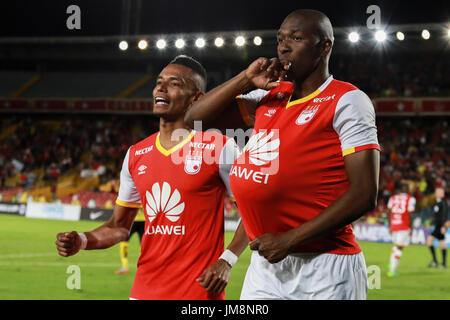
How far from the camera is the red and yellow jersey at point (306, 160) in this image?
8.48 feet

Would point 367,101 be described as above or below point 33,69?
below

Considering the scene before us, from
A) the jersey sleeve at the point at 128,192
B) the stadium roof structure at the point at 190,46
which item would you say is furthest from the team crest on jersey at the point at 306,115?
the stadium roof structure at the point at 190,46

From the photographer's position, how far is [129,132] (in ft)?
111

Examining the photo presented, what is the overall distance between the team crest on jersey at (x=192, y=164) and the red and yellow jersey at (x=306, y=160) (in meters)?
1.21

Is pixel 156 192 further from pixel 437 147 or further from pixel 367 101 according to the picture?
pixel 437 147

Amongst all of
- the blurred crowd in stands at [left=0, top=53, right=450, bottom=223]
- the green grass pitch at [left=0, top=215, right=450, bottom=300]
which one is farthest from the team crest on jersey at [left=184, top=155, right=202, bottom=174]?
the blurred crowd in stands at [left=0, top=53, right=450, bottom=223]

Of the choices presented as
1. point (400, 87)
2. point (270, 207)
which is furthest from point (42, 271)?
point (400, 87)

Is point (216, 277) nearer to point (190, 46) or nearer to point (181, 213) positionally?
point (181, 213)

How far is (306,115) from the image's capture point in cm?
268

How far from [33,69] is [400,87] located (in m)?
22.8

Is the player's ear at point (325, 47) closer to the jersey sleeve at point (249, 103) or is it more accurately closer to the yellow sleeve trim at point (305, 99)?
the yellow sleeve trim at point (305, 99)

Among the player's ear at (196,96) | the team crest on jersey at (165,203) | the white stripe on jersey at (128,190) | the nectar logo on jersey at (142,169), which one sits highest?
the player's ear at (196,96)

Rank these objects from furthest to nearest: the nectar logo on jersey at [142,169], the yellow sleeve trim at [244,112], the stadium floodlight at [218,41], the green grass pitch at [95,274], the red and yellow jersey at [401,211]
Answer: the stadium floodlight at [218,41] < the red and yellow jersey at [401,211] < the green grass pitch at [95,274] < the nectar logo on jersey at [142,169] < the yellow sleeve trim at [244,112]

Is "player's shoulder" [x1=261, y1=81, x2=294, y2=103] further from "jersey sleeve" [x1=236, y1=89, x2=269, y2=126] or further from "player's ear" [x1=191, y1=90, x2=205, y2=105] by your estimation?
"player's ear" [x1=191, y1=90, x2=205, y2=105]
